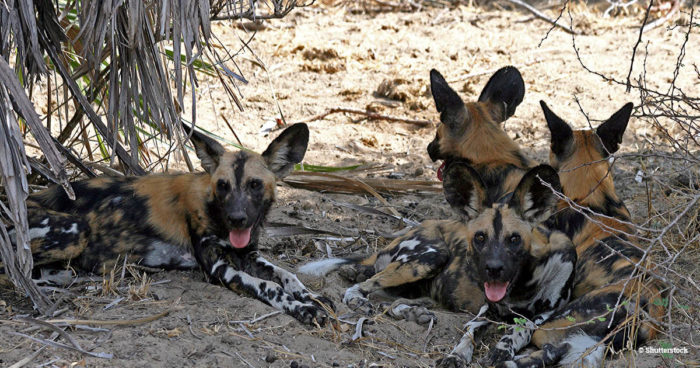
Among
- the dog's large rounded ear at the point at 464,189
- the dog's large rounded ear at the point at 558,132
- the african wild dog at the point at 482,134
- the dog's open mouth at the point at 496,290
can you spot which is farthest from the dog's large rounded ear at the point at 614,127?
the dog's open mouth at the point at 496,290

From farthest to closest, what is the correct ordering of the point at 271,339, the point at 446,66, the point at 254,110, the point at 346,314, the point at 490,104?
the point at 446,66
the point at 254,110
the point at 490,104
the point at 346,314
the point at 271,339

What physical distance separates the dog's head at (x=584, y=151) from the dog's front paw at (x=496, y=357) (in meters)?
0.98

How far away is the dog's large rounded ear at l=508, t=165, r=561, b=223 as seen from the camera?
3.63 metres

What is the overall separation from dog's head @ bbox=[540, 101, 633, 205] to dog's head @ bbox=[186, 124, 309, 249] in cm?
123

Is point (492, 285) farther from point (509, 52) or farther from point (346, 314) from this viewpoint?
point (509, 52)

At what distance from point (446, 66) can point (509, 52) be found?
69 centimetres

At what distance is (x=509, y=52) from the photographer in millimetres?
7926

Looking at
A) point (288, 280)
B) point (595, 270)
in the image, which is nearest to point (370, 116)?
point (288, 280)

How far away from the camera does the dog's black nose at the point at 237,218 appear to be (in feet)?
12.4

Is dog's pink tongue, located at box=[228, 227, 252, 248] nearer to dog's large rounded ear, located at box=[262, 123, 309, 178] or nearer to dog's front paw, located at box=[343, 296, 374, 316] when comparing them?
dog's large rounded ear, located at box=[262, 123, 309, 178]

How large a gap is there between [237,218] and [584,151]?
1.71 meters

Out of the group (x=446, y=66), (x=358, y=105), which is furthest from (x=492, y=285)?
(x=446, y=66)

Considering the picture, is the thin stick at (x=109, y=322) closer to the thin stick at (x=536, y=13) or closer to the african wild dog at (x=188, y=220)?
the african wild dog at (x=188, y=220)

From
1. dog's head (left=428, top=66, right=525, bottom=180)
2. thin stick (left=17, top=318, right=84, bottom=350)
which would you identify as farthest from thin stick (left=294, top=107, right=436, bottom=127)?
thin stick (left=17, top=318, right=84, bottom=350)
